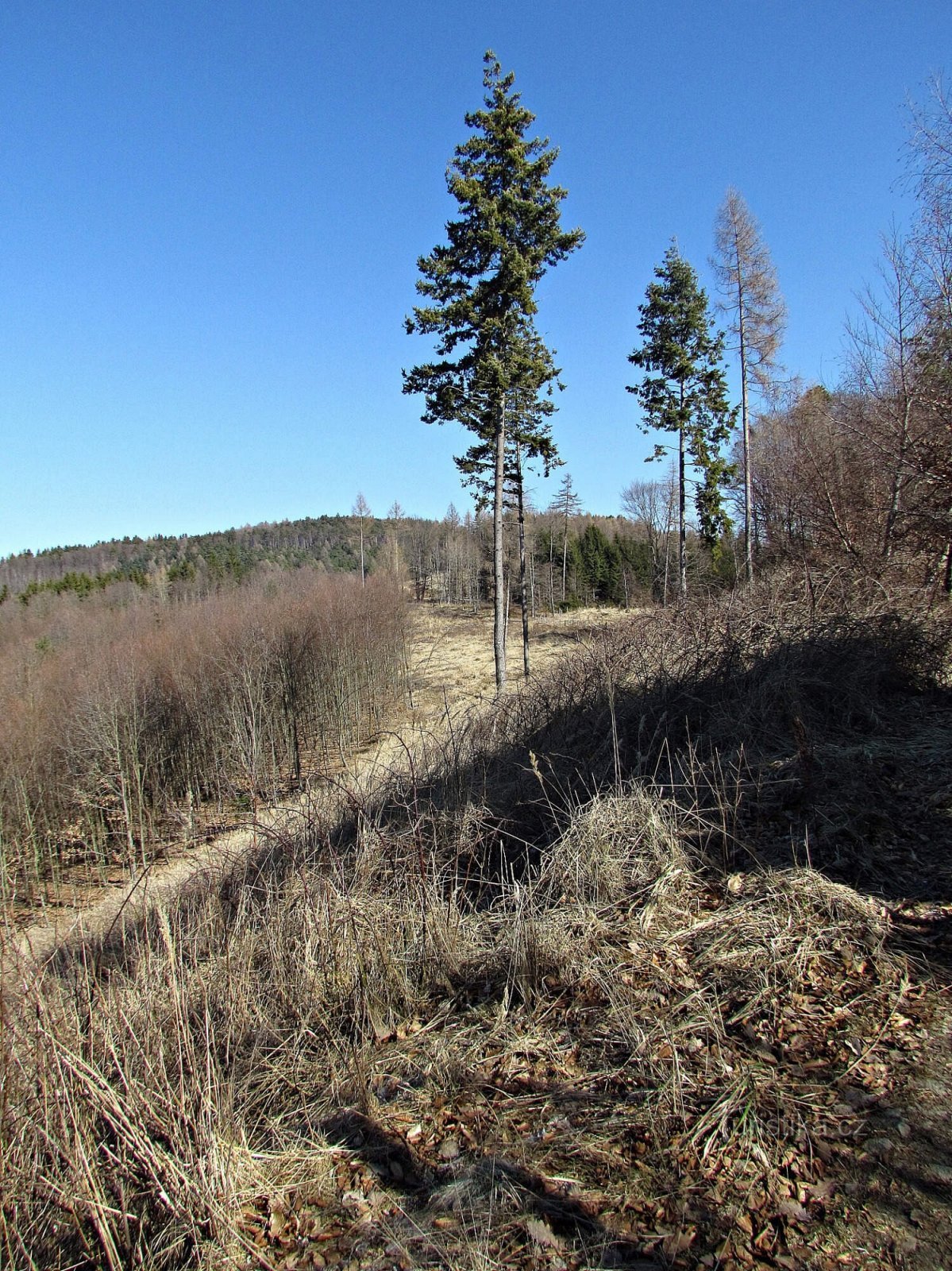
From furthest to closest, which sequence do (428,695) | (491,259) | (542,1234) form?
1. (428,695)
2. (491,259)
3. (542,1234)

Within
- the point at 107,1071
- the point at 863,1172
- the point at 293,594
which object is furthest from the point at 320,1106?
the point at 293,594

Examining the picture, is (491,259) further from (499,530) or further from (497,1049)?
(497,1049)

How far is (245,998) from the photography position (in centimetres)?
333

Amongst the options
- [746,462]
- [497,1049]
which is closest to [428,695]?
[746,462]

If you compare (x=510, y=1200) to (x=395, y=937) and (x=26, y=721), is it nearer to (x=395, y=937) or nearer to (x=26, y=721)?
(x=395, y=937)

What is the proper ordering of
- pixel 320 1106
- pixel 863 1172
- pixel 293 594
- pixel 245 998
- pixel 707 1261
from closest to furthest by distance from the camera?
pixel 707 1261
pixel 863 1172
pixel 320 1106
pixel 245 998
pixel 293 594

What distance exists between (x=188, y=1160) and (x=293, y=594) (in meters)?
26.9

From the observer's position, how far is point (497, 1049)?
300cm

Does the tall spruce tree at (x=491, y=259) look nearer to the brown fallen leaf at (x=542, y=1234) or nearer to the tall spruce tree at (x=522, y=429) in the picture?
the tall spruce tree at (x=522, y=429)

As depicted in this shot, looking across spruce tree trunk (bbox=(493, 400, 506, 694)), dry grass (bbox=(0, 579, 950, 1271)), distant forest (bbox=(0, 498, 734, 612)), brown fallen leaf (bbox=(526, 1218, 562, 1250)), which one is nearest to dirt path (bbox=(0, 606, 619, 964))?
dry grass (bbox=(0, 579, 950, 1271))

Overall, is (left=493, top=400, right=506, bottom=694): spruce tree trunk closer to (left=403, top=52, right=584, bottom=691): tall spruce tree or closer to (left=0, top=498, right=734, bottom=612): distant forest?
(left=403, top=52, right=584, bottom=691): tall spruce tree

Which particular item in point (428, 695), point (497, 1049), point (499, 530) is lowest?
point (428, 695)

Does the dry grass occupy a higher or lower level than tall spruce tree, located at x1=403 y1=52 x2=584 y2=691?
lower

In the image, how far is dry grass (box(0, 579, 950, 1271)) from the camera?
2.15m
